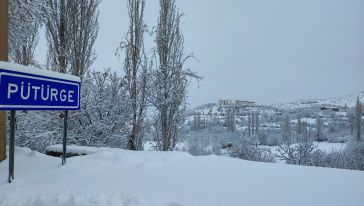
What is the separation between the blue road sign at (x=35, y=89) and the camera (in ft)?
13.3

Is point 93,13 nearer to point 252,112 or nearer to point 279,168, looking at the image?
point 279,168

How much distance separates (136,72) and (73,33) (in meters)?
2.64

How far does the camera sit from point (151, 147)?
13547 mm

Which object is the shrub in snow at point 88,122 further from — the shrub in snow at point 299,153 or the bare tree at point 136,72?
the shrub in snow at point 299,153

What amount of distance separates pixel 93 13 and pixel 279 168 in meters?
10.5

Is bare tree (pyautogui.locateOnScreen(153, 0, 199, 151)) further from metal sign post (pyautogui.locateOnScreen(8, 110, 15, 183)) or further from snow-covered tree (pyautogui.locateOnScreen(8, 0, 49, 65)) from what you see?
metal sign post (pyautogui.locateOnScreen(8, 110, 15, 183))

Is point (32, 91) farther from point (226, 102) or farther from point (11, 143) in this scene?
point (226, 102)

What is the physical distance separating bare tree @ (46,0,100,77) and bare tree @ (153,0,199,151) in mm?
2507

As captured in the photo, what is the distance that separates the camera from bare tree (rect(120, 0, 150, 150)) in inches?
509

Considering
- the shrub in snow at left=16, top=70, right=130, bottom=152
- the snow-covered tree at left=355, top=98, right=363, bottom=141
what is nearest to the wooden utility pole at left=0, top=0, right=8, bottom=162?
the shrub in snow at left=16, top=70, right=130, bottom=152

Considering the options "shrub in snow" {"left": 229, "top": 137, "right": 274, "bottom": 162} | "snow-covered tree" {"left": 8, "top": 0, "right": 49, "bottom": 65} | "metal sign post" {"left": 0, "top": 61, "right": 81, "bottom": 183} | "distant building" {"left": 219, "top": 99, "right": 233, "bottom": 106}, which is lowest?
"shrub in snow" {"left": 229, "top": 137, "right": 274, "bottom": 162}

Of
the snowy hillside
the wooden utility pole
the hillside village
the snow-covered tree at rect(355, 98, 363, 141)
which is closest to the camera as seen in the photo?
the wooden utility pole

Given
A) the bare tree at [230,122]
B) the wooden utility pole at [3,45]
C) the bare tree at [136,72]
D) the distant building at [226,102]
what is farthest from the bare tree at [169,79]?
the bare tree at [230,122]

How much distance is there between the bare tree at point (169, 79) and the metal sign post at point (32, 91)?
7843 millimetres
